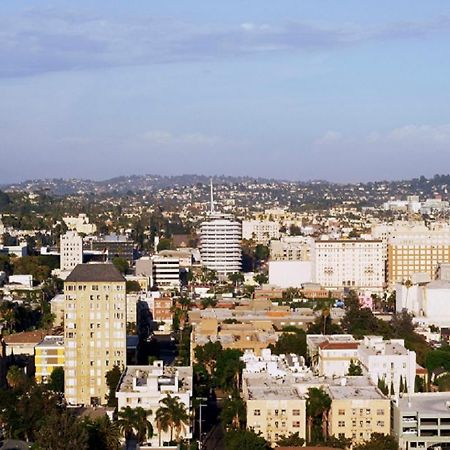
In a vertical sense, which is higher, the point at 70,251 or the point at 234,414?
the point at 70,251

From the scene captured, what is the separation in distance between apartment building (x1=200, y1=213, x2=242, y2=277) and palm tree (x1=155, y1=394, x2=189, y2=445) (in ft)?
197

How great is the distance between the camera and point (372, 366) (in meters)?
44.3

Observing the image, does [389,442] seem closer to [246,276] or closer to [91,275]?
[91,275]

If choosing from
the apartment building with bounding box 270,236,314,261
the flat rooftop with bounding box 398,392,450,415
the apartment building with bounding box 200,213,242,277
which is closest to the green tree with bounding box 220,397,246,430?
the flat rooftop with bounding box 398,392,450,415

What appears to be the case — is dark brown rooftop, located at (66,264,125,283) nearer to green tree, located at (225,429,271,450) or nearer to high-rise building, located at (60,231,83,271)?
green tree, located at (225,429,271,450)

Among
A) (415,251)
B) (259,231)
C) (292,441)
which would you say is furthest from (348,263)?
(292,441)

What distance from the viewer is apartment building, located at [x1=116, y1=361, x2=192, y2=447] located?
3759 cm

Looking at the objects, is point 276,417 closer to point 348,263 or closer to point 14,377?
point 14,377

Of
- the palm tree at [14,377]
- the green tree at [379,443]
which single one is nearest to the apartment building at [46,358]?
the palm tree at [14,377]

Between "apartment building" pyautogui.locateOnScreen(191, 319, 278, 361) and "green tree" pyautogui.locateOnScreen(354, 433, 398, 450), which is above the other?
"apartment building" pyautogui.locateOnScreen(191, 319, 278, 361)

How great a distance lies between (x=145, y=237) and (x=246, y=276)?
29.2m

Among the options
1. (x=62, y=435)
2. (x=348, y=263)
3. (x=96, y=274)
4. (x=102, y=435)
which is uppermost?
(x=96, y=274)

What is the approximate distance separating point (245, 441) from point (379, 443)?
413cm

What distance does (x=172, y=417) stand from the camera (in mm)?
37500
